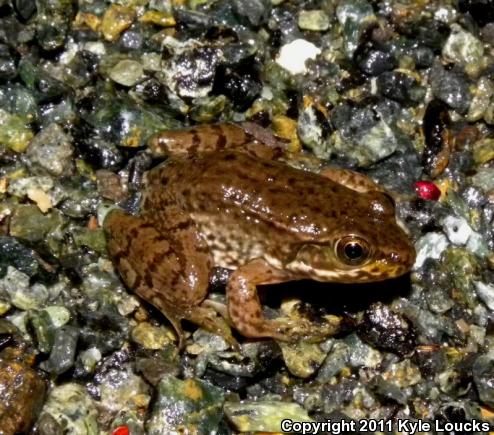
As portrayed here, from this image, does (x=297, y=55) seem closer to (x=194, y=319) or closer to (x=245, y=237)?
(x=245, y=237)

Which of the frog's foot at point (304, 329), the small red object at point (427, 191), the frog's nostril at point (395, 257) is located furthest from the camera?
the small red object at point (427, 191)

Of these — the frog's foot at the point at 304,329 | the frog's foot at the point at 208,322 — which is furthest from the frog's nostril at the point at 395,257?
the frog's foot at the point at 208,322

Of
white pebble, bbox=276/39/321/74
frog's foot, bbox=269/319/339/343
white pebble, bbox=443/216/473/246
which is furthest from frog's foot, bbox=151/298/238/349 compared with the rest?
white pebble, bbox=276/39/321/74

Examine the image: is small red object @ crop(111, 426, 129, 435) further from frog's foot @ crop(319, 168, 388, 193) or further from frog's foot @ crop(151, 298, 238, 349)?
frog's foot @ crop(319, 168, 388, 193)

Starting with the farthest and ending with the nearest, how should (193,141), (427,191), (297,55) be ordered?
(297,55), (427,191), (193,141)

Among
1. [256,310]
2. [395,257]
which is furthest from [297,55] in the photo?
[256,310]

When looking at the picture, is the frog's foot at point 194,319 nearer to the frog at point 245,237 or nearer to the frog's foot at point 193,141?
the frog at point 245,237

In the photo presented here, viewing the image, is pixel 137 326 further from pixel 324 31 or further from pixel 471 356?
pixel 324 31
